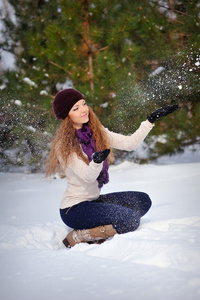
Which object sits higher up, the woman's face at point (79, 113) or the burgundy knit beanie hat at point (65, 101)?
the burgundy knit beanie hat at point (65, 101)

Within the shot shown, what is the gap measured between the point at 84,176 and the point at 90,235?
329 mm

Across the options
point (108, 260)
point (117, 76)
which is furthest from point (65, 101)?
point (117, 76)

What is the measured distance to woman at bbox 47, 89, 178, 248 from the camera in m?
1.65

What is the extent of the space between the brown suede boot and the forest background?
Answer: 292cm

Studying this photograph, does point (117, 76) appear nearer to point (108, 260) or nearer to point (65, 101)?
point (65, 101)

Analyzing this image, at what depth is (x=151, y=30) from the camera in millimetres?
→ 4812

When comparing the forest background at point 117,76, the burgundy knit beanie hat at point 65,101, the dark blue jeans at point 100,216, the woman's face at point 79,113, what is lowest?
the forest background at point 117,76

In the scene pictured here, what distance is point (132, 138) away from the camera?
1.90 m

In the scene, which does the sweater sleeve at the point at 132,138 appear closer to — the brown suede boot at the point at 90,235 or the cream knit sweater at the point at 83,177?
the cream knit sweater at the point at 83,177

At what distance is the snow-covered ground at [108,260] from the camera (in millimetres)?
990

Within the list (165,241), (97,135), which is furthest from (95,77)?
(165,241)

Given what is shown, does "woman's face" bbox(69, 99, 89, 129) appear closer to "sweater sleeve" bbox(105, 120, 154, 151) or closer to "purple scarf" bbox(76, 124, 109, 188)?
"purple scarf" bbox(76, 124, 109, 188)

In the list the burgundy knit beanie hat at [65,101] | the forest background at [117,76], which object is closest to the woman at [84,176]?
the burgundy knit beanie hat at [65,101]

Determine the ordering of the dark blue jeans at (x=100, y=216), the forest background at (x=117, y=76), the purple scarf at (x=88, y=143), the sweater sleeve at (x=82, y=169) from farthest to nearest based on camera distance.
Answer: the forest background at (x=117, y=76), the purple scarf at (x=88, y=143), the dark blue jeans at (x=100, y=216), the sweater sleeve at (x=82, y=169)
